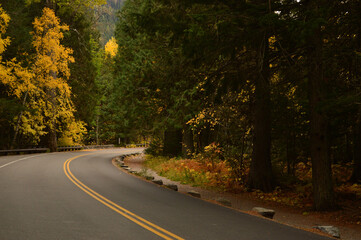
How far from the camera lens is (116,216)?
8.55 meters

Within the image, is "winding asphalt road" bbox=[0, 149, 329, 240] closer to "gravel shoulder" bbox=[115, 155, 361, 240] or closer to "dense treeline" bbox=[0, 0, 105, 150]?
"gravel shoulder" bbox=[115, 155, 361, 240]

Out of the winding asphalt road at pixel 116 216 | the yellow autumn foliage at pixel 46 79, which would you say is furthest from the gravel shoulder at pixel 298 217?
the yellow autumn foliage at pixel 46 79

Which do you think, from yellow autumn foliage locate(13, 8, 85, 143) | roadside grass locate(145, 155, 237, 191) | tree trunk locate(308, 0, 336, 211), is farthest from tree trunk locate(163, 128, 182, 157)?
tree trunk locate(308, 0, 336, 211)

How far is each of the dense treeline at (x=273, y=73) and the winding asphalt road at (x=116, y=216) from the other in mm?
3588

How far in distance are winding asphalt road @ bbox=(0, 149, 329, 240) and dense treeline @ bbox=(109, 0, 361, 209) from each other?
3.59m

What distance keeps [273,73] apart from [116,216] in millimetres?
8096

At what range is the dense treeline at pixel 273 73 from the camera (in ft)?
31.1

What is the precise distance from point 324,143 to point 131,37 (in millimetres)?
18149

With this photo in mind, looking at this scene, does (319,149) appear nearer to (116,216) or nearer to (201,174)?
(116,216)

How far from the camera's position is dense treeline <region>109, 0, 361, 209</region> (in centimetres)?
949

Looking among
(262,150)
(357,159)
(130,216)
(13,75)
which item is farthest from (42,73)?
(357,159)

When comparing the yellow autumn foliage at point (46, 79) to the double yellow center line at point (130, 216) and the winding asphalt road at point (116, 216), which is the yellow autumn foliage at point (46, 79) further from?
the double yellow center line at point (130, 216)

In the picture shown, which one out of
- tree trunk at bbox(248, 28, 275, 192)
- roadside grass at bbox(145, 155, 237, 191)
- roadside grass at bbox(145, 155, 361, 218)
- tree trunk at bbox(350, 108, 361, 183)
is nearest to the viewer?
roadside grass at bbox(145, 155, 361, 218)

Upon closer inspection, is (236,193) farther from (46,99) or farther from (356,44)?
(46,99)
